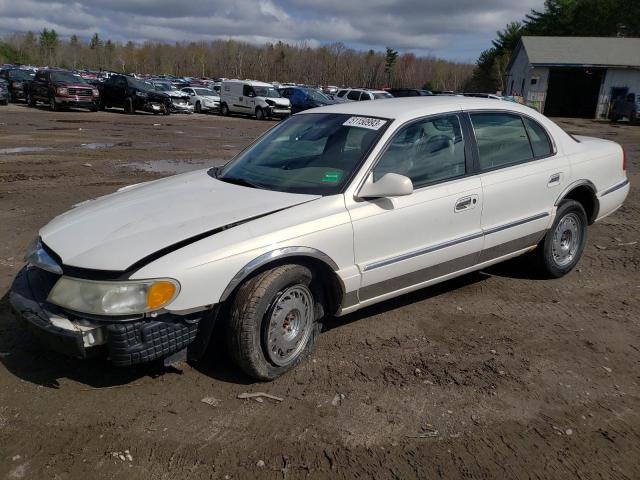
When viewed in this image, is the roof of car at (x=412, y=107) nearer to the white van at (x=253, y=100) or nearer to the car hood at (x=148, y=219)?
the car hood at (x=148, y=219)

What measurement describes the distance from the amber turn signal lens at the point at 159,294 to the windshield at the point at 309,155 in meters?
1.19

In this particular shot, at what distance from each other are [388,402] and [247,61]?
401 feet

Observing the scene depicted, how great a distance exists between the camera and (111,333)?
9.64 feet

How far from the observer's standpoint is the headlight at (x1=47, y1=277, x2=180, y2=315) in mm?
2949

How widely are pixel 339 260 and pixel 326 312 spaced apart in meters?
0.48

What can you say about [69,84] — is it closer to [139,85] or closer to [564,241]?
[139,85]

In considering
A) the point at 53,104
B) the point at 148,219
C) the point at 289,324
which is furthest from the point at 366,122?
the point at 53,104

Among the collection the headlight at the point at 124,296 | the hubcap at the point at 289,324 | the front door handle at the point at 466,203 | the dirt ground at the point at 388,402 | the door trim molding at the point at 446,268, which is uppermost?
the front door handle at the point at 466,203

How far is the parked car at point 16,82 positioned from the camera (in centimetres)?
2902

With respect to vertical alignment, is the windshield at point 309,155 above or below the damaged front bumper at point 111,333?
above

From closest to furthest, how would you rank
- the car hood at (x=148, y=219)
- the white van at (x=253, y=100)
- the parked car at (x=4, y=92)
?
the car hood at (x=148, y=219), the parked car at (x=4, y=92), the white van at (x=253, y=100)

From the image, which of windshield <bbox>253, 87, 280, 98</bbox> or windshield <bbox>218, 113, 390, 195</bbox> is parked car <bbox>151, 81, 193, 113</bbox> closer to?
windshield <bbox>253, 87, 280, 98</bbox>

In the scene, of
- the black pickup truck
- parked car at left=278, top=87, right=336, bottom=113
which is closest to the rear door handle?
parked car at left=278, top=87, right=336, bottom=113

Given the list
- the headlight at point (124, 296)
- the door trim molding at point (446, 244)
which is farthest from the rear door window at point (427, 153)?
the headlight at point (124, 296)
